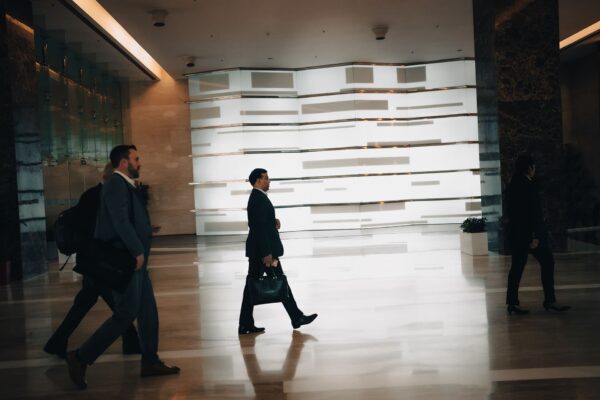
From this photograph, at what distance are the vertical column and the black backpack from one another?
20.2 feet

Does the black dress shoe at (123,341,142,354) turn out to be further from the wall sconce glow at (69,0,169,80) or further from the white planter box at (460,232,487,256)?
the wall sconce glow at (69,0,169,80)

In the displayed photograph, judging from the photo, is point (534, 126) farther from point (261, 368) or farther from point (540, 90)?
point (261, 368)

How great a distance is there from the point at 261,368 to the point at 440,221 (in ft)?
48.8

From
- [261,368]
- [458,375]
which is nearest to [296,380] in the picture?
[261,368]

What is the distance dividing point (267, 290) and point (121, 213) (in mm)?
1978

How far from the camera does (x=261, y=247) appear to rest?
6.68 meters

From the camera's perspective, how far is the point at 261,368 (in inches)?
217

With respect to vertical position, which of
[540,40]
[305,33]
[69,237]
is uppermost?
[305,33]

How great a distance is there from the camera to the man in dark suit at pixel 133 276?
511 centimetres

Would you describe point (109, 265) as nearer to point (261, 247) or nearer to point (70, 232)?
point (70, 232)

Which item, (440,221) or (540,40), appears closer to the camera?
(540,40)

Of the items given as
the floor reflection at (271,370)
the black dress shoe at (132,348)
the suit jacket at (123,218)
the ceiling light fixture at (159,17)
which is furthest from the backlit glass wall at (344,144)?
the suit jacket at (123,218)

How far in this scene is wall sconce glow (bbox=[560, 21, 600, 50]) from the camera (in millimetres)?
16953

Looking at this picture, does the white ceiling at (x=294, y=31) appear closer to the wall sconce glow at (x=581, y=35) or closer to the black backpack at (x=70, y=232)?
the wall sconce glow at (x=581, y=35)
